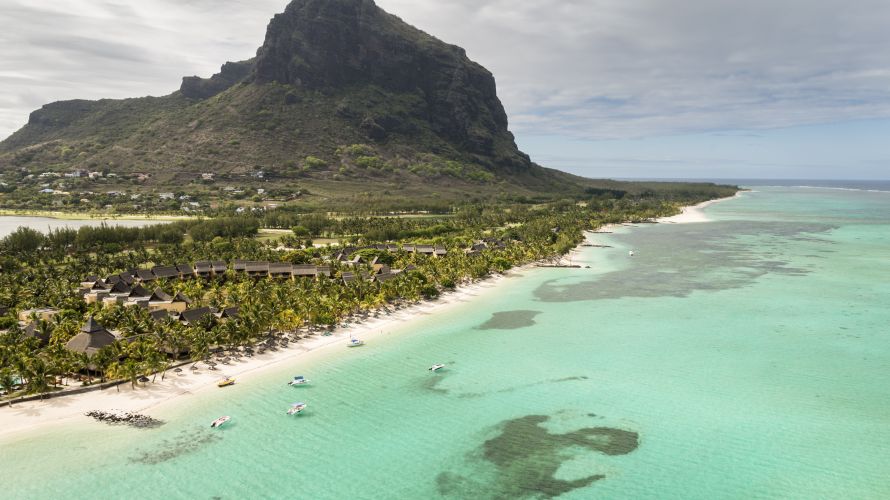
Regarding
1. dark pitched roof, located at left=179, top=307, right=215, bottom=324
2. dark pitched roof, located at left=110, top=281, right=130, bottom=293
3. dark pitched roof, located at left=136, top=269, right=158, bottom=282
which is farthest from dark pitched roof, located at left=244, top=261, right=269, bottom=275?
dark pitched roof, located at left=179, top=307, right=215, bottom=324

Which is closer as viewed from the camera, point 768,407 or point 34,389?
point 34,389

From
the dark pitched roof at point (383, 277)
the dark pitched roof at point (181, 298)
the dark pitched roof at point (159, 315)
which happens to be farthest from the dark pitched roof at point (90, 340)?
the dark pitched roof at point (383, 277)

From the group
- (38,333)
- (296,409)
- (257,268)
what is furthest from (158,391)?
(257,268)

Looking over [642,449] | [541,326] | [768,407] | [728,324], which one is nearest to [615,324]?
[541,326]

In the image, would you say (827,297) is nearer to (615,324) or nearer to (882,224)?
(615,324)

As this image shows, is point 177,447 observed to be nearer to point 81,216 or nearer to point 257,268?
point 257,268

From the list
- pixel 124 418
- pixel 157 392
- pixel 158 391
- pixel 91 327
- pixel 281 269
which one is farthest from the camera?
pixel 281 269
